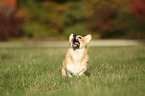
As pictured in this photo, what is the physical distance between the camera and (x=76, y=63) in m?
3.00

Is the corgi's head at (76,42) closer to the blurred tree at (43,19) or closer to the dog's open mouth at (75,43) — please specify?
the dog's open mouth at (75,43)

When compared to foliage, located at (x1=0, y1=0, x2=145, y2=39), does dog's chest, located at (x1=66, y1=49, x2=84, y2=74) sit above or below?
below

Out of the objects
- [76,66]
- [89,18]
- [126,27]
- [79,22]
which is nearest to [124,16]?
[126,27]

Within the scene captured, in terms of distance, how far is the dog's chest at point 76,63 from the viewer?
299 cm

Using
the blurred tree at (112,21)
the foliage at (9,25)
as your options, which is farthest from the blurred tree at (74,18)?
the foliage at (9,25)

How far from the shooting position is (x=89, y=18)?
22.2m

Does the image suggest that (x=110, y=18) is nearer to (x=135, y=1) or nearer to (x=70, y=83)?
(x=135, y=1)

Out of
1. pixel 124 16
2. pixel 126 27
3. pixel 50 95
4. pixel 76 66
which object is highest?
pixel 124 16

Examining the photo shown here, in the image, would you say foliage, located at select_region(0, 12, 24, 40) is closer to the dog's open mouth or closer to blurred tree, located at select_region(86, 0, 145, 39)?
blurred tree, located at select_region(86, 0, 145, 39)

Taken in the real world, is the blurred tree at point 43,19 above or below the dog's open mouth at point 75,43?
above

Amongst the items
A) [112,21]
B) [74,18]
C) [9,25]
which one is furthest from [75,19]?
[9,25]

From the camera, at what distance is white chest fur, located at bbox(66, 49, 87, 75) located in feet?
9.80

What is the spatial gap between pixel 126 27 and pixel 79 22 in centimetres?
672

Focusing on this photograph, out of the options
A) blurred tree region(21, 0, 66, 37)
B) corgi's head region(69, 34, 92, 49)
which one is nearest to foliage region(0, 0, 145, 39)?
blurred tree region(21, 0, 66, 37)
